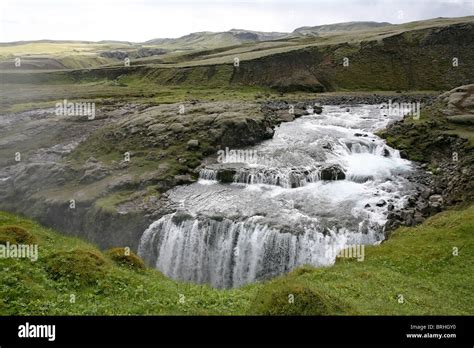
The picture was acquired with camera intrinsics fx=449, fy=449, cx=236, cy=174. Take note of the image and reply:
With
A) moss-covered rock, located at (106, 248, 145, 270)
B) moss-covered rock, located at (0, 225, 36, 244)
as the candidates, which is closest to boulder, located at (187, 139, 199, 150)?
moss-covered rock, located at (106, 248, 145, 270)

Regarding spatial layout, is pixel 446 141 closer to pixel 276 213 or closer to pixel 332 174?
pixel 332 174

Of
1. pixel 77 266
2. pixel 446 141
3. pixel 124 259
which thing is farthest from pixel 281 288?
pixel 446 141

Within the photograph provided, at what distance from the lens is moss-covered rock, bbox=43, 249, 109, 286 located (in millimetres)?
Answer: 21891

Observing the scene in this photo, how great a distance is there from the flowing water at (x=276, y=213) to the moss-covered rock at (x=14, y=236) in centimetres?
1574

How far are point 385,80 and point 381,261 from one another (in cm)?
9655

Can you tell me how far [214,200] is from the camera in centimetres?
4631

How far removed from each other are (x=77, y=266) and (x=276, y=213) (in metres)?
22.2

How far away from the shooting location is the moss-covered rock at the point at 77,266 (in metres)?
21.9

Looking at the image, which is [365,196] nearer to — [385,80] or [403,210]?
[403,210]

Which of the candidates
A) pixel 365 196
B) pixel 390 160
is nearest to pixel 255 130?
pixel 390 160

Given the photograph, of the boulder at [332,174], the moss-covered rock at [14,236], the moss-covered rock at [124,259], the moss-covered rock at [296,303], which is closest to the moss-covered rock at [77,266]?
the moss-covered rock at [124,259]

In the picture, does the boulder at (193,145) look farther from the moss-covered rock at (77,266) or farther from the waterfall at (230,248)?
the moss-covered rock at (77,266)

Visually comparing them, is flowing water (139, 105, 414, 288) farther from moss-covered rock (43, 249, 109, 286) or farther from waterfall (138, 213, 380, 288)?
moss-covered rock (43, 249, 109, 286)

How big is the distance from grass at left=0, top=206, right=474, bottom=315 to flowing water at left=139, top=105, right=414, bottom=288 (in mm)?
8518
